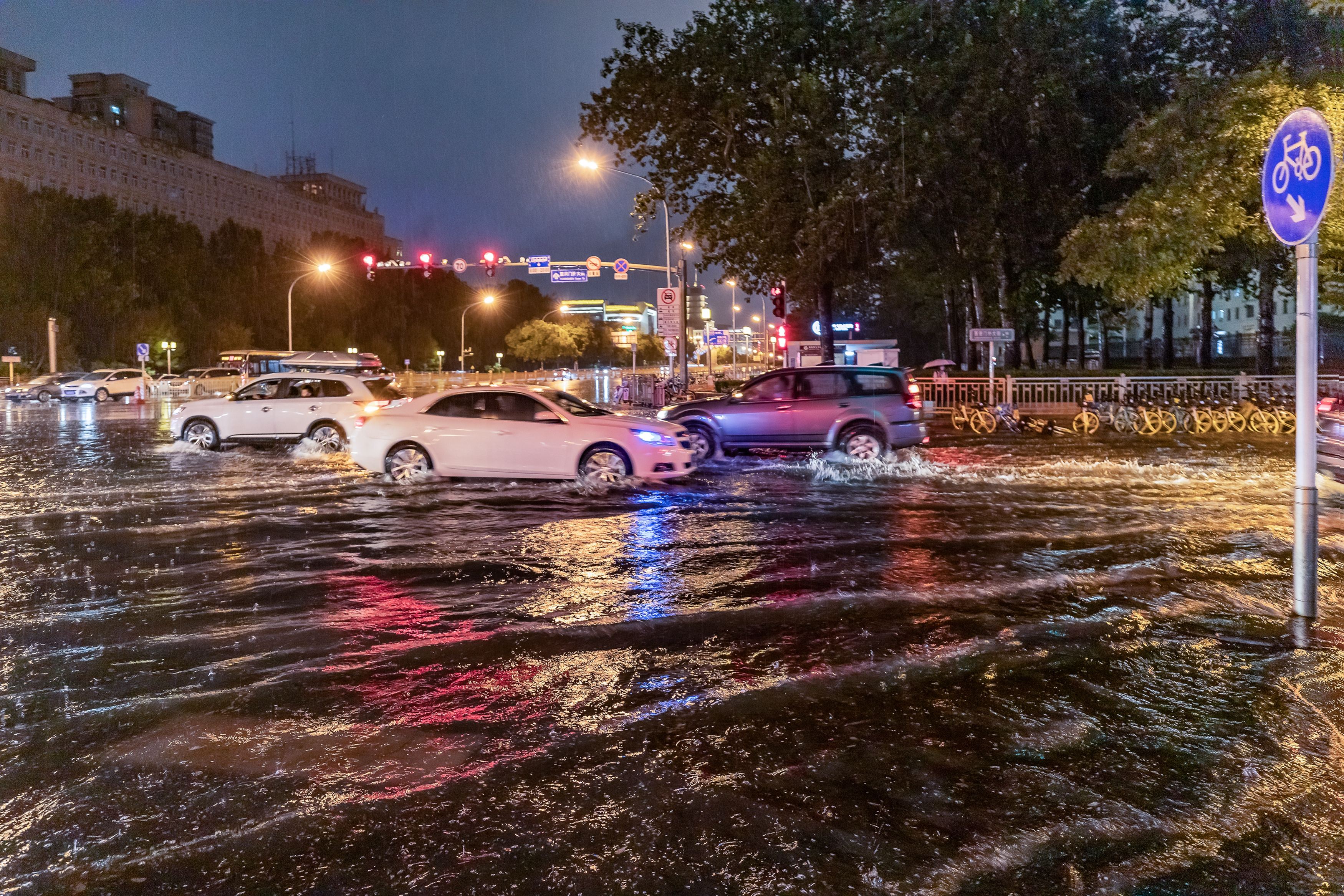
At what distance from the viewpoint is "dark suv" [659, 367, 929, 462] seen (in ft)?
58.0

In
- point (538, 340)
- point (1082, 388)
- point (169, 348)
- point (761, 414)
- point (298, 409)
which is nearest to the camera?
point (761, 414)

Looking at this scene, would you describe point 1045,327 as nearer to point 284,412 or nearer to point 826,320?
point 826,320

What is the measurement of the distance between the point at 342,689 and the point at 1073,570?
19.8 ft

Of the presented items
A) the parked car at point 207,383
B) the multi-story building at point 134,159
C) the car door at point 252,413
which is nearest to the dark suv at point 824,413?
the car door at point 252,413

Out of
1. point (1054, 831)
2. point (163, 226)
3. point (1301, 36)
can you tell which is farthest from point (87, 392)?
point (1054, 831)

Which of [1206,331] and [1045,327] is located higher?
[1045,327]

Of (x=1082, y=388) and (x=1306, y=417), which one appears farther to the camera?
(x=1082, y=388)

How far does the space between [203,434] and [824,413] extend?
39.6 feet

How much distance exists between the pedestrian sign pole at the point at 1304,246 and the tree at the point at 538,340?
120 metres

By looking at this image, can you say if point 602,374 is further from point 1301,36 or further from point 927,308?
point 1301,36

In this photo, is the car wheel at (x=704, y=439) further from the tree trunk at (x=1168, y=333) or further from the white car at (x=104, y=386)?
the white car at (x=104, y=386)

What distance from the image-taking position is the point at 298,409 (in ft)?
65.8

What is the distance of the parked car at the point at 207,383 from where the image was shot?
50656mm

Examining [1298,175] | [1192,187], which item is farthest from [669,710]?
[1192,187]
